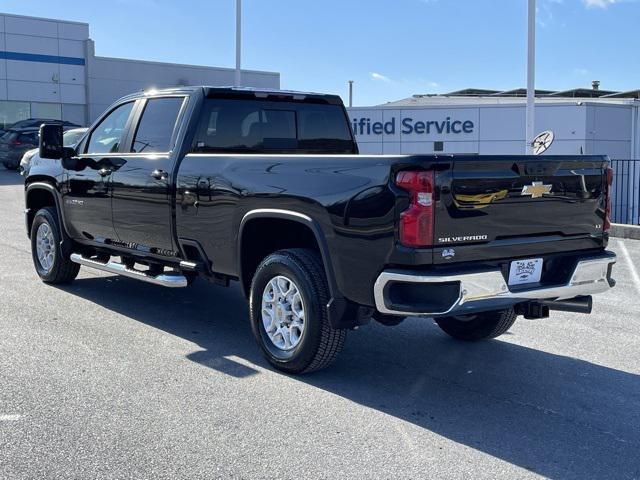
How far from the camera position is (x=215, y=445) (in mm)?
4016

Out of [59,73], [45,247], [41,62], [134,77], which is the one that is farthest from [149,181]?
[134,77]

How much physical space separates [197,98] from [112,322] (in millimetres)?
2111

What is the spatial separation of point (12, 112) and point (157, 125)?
34.9 metres

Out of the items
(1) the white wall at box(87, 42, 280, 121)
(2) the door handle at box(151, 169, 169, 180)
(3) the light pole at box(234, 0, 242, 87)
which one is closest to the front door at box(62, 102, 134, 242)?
(2) the door handle at box(151, 169, 169, 180)

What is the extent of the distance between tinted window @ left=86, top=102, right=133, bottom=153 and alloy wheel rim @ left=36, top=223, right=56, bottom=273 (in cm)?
117

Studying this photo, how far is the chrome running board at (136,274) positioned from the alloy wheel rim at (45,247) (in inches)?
19.2

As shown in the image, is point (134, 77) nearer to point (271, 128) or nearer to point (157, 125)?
point (157, 125)

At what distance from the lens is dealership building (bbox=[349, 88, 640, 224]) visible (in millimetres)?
26969

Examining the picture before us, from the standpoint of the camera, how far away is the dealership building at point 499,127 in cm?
2697

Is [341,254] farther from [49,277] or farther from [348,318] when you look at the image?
[49,277]

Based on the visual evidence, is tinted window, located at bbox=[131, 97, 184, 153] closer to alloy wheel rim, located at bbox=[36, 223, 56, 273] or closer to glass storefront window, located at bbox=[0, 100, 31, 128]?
alloy wheel rim, located at bbox=[36, 223, 56, 273]

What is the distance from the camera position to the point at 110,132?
24.0 ft

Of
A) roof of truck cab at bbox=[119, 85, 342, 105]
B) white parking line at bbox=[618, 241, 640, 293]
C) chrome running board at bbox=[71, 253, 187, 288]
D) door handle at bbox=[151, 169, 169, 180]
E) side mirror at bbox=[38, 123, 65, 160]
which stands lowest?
white parking line at bbox=[618, 241, 640, 293]

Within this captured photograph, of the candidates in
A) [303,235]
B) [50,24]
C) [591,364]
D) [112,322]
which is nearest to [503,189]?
[303,235]
